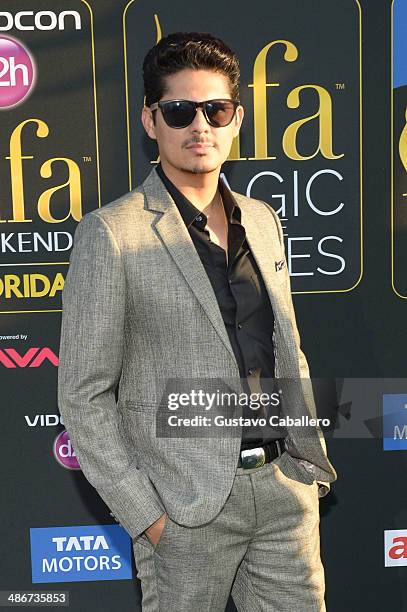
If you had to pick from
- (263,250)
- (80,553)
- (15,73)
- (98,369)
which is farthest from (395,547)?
(15,73)

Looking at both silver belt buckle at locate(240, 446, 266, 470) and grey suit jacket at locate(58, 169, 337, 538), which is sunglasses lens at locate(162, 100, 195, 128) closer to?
grey suit jacket at locate(58, 169, 337, 538)

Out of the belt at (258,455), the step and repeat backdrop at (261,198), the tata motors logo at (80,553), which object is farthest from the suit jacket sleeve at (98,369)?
the tata motors logo at (80,553)

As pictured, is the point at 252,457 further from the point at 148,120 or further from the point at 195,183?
the point at 148,120

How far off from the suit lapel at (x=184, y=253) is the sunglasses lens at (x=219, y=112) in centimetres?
21

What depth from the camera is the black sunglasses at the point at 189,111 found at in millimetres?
1898

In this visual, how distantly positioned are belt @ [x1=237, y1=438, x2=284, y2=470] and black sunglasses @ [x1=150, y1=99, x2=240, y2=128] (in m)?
0.77

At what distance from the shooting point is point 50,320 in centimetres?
280

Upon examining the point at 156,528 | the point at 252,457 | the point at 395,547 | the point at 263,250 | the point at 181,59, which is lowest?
the point at 395,547

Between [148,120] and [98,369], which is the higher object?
[148,120]

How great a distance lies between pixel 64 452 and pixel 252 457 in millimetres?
1144

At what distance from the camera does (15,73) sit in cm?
268

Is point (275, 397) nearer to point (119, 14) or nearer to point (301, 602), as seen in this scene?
point (301, 602)

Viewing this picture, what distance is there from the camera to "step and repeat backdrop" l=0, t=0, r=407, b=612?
2.69 meters

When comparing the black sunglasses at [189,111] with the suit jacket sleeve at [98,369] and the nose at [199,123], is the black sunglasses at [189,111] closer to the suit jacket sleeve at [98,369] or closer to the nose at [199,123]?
the nose at [199,123]
